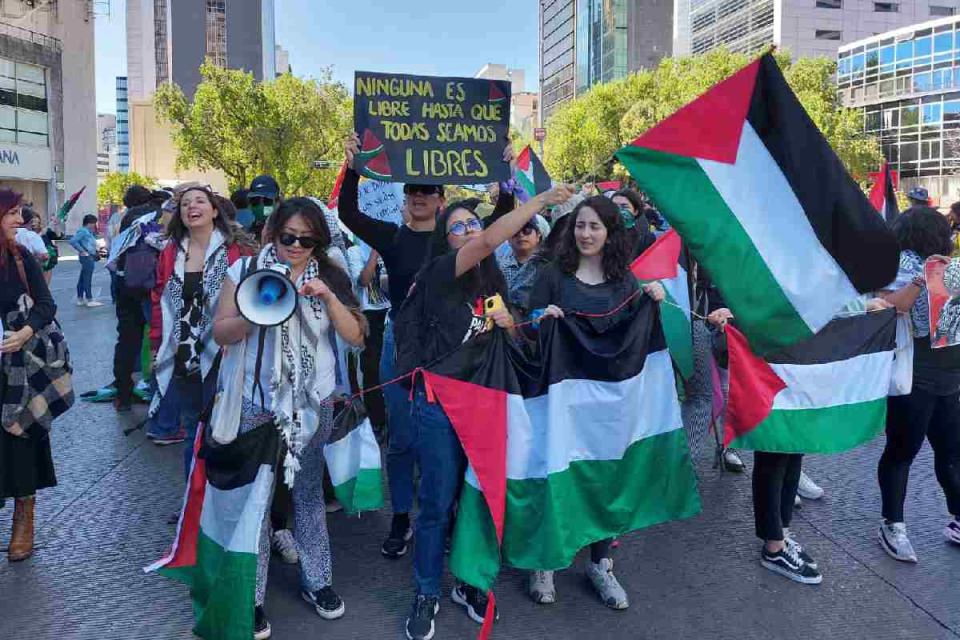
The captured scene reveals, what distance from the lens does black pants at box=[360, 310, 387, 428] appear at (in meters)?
6.52

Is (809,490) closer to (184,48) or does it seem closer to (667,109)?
(667,109)

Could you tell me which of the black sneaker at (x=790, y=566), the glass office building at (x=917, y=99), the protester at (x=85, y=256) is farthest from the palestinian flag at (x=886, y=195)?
the glass office building at (x=917, y=99)

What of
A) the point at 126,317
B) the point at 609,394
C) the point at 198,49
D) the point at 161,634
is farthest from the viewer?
the point at 198,49

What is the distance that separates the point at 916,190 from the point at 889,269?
20.7 feet

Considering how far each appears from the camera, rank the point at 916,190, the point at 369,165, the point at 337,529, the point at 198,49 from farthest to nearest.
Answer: the point at 198,49, the point at 916,190, the point at 337,529, the point at 369,165

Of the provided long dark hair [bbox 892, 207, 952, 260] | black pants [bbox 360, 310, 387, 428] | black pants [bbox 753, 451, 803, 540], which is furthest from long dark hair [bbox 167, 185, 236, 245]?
long dark hair [bbox 892, 207, 952, 260]

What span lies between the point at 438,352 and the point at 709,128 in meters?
1.57

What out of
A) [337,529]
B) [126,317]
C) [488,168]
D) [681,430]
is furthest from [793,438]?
[126,317]

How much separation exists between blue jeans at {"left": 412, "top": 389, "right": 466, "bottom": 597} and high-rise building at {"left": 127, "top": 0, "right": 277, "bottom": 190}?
9535 cm

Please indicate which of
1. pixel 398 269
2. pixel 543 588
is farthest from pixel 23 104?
pixel 543 588

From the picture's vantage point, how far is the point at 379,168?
175 inches

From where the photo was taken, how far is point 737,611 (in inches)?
153

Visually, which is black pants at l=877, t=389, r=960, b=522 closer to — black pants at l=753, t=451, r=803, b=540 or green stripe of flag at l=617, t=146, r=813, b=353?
black pants at l=753, t=451, r=803, b=540

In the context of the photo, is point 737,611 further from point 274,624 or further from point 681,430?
point 274,624
